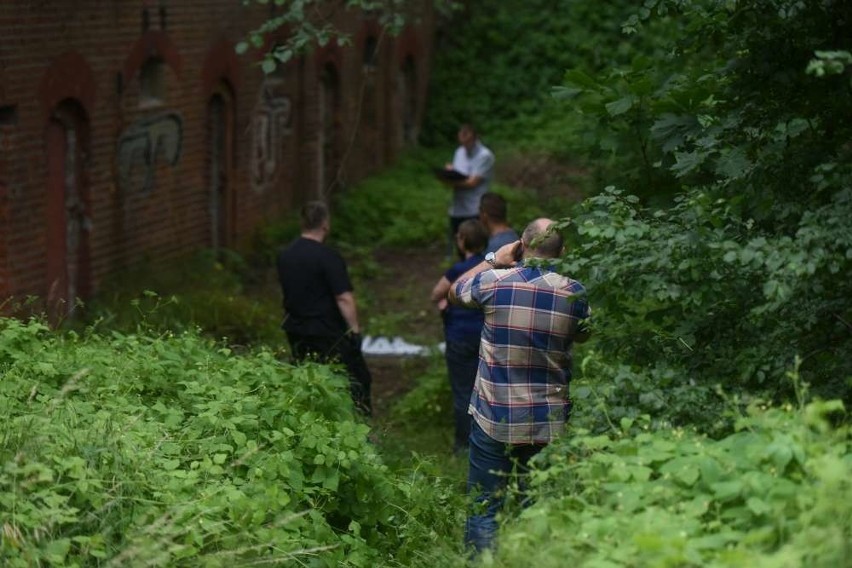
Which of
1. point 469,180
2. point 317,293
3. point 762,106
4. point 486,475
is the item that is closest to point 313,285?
point 317,293

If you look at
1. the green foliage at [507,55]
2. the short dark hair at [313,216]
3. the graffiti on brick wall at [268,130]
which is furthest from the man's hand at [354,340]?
the green foliage at [507,55]

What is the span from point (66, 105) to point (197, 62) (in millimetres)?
2843

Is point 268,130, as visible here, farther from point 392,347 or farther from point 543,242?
point 543,242

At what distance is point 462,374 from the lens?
10422 millimetres

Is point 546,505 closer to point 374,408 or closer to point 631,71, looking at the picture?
point 631,71

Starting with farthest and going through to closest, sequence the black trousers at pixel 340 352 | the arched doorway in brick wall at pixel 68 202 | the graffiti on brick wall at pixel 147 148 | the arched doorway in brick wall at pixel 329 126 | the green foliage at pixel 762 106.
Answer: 1. the arched doorway in brick wall at pixel 329 126
2. the graffiti on brick wall at pixel 147 148
3. the arched doorway in brick wall at pixel 68 202
4. the black trousers at pixel 340 352
5. the green foliage at pixel 762 106

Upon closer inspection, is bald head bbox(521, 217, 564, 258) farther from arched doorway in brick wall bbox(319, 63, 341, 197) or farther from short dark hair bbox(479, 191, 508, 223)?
arched doorway in brick wall bbox(319, 63, 341, 197)

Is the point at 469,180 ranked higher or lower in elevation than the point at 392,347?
higher

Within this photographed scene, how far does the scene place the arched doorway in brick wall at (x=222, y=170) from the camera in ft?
57.5

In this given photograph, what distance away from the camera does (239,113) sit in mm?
17938

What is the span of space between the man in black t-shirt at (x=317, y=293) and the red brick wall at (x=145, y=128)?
6.92 ft

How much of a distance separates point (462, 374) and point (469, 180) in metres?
6.00

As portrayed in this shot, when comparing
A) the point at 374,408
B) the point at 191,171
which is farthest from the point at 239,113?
the point at 374,408

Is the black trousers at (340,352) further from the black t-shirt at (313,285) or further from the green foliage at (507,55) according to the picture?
the green foliage at (507,55)
